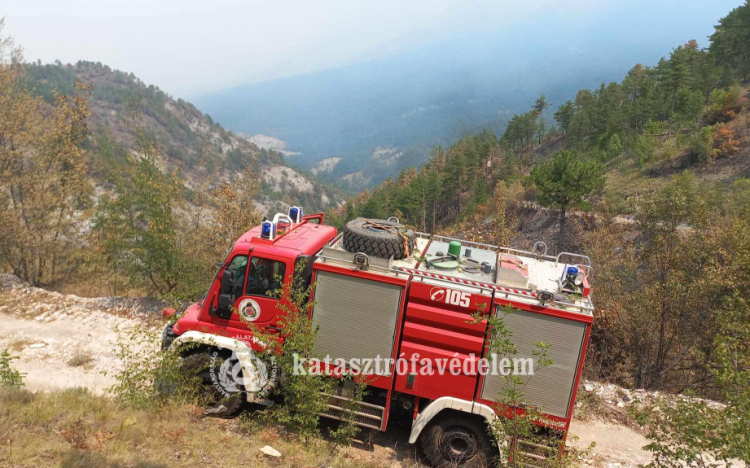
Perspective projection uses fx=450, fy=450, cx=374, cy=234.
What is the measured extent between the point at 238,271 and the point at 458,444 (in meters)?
4.60

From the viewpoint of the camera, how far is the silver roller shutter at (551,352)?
6.50m

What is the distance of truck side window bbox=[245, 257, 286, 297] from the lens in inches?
294

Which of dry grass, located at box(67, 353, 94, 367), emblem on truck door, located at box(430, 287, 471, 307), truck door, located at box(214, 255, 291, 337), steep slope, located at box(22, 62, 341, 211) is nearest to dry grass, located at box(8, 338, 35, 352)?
dry grass, located at box(67, 353, 94, 367)

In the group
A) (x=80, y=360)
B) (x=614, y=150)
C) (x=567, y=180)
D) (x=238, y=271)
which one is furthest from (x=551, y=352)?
(x=614, y=150)

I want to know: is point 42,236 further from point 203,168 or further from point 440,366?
point 203,168

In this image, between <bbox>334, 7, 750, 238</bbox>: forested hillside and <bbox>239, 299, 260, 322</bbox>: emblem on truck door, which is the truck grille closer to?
<bbox>239, 299, 260, 322</bbox>: emblem on truck door

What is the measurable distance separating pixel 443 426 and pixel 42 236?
1703cm

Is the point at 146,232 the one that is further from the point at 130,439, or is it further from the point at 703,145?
the point at 703,145

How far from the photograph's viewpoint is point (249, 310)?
Result: 24.9ft

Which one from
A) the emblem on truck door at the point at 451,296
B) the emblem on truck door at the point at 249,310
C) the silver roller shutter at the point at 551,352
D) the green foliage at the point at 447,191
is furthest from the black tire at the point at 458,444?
the green foliage at the point at 447,191

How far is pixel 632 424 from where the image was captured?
9.30 metres

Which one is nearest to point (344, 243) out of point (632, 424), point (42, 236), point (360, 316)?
point (360, 316)

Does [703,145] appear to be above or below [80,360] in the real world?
above

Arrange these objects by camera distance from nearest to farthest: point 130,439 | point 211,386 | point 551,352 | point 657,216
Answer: point 130,439, point 551,352, point 211,386, point 657,216
